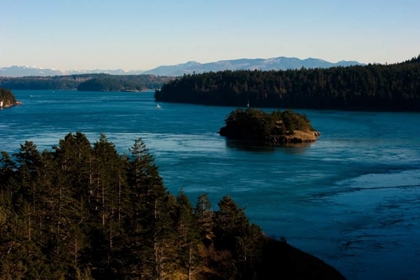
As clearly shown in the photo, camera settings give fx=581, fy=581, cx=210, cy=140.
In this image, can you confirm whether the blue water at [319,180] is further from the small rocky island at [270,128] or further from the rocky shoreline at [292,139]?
the small rocky island at [270,128]

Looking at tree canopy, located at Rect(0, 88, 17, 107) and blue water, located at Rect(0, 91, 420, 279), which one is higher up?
tree canopy, located at Rect(0, 88, 17, 107)

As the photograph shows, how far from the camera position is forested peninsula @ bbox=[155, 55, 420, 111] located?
3927 inches

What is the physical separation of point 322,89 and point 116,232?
308 feet

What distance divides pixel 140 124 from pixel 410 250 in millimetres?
51121

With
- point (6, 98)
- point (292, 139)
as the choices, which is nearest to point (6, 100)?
point (6, 98)

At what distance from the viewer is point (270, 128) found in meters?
55.6

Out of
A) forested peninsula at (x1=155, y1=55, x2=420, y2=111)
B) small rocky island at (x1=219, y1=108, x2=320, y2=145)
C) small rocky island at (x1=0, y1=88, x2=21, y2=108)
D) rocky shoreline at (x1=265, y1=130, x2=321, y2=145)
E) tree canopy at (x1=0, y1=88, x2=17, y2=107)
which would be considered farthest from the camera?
tree canopy at (x1=0, y1=88, x2=17, y2=107)

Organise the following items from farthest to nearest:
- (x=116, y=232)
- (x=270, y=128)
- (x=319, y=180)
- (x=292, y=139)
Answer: (x=270, y=128), (x=292, y=139), (x=319, y=180), (x=116, y=232)

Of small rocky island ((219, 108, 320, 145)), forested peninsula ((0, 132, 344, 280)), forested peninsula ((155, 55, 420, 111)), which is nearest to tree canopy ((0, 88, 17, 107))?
forested peninsula ((155, 55, 420, 111))

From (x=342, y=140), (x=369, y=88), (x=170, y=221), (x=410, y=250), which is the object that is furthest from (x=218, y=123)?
(x=170, y=221)

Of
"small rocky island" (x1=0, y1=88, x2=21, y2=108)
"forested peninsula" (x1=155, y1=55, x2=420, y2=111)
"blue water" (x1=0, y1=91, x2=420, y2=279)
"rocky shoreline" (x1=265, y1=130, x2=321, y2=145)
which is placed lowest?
"blue water" (x1=0, y1=91, x2=420, y2=279)

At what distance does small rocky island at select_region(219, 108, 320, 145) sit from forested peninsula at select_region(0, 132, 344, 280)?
33.8 m

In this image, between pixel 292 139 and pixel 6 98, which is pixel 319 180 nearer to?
pixel 292 139

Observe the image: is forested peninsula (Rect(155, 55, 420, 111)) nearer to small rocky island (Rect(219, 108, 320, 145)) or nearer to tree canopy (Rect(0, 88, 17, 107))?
tree canopy (Rect(0, 88, 17, 107))
